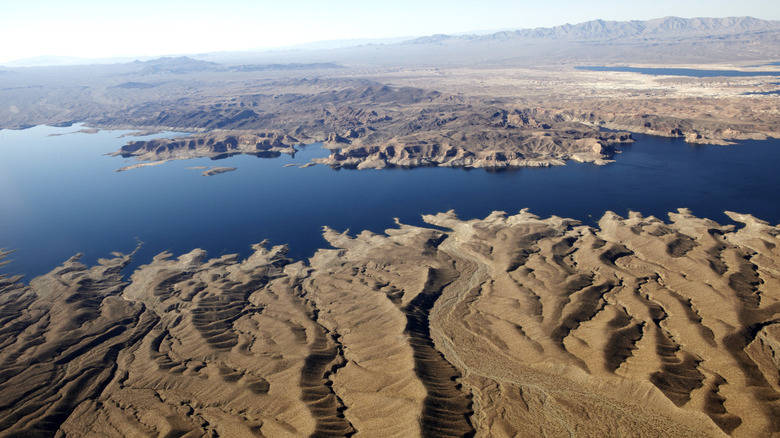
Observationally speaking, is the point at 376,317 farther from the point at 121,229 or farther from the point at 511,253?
the point at 121,229

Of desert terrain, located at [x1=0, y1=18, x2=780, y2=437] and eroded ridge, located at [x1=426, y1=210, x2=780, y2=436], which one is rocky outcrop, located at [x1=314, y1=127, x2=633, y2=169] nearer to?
desert terrain, located at [x1=0, y1=18, x2=780, y2=437]

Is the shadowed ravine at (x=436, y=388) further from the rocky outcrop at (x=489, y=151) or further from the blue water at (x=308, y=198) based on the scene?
the rocky outcrop at (x=489, y=151)

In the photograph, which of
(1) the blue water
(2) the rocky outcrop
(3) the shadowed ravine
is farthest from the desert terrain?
(2) the rocky outcrop

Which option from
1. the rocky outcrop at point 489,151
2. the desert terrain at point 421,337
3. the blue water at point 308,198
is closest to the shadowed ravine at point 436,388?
the desert terrain at point 421,337

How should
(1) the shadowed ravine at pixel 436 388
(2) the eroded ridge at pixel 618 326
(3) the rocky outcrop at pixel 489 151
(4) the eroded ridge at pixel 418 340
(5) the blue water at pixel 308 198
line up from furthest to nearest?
(3) the rocky outcrop at pixel 489 151 → (5) the blue water at pixel 308 198 → (4) the eroded ridge at pixel 418 340 → (2) the eroded ridge at pixel 618 326 → (1) the shadowed ravine at pixel 436 388

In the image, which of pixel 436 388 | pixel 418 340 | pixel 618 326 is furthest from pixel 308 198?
pixel 618 326

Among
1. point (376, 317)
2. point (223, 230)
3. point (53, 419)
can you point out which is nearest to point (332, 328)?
point (376, 317)
